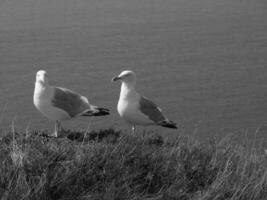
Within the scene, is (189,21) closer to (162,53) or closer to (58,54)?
(162,53)

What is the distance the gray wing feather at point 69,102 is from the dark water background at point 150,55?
98cm

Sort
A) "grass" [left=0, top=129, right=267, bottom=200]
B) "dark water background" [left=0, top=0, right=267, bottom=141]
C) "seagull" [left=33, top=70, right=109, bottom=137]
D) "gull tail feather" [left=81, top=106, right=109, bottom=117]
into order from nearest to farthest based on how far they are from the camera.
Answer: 1. "grass" [left=0, top=129, right=267, bottom=200]
2. "seagull" [left=33, top=70, right=109, bottom=137]
3. "gull tail feather" [left=81, top=106, right=109, bottom=117]
4. "dark water background" [left=0, top=0, right=267, bottom=141]

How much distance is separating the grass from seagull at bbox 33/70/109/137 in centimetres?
182

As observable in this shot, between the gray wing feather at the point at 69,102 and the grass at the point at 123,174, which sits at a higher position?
the gray wing feather at the point at 69,102

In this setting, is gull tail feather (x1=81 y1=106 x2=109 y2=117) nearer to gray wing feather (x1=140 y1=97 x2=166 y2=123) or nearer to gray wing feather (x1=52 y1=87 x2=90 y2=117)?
gray wing feather (x1=52 y1=87 x2=90 y2=117)

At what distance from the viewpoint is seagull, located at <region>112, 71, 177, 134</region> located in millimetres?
7734

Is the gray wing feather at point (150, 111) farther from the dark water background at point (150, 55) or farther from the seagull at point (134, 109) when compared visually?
the dark water background at point (150, 55)

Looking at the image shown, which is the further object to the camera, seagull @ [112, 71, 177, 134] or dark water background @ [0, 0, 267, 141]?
dark water background @ [0, 0, 267, 141]

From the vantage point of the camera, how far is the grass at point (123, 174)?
463 cm

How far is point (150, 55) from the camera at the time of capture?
11508 mm

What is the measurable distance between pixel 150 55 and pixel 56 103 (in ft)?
13.9

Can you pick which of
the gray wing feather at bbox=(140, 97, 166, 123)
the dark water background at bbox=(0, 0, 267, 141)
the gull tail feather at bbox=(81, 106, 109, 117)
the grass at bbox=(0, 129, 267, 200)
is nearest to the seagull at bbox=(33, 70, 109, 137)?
the gull tail feather at bbox=(81, 106, 109, 117)

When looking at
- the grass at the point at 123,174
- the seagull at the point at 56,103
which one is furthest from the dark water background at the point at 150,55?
the grass at the point at 123,174

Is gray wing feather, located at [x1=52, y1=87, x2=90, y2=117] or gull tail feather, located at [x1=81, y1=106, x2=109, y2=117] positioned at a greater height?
gray wing feather, located at [x1=52, y1=87, x2=90, y2=117]
